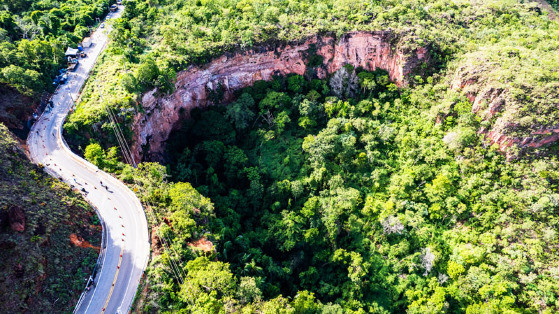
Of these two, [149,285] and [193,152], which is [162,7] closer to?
[193,152]

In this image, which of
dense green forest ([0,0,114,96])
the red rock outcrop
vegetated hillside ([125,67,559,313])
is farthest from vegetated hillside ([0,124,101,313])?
dense green forest ([0,0,114,96])

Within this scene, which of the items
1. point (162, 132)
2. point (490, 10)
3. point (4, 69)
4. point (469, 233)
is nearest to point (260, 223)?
point (162, 132)

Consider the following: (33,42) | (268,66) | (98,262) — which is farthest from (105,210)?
(268,66)

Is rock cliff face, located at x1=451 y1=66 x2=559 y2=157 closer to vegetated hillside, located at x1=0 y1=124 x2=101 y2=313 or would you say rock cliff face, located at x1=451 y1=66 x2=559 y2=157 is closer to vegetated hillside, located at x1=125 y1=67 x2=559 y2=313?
vegetated hillside, located at x1=125 y1=67 x2=559 y2=313

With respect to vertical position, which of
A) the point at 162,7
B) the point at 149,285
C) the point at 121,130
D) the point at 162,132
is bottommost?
the point at 149,285

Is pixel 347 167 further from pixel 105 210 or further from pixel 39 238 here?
pixel 39 238
